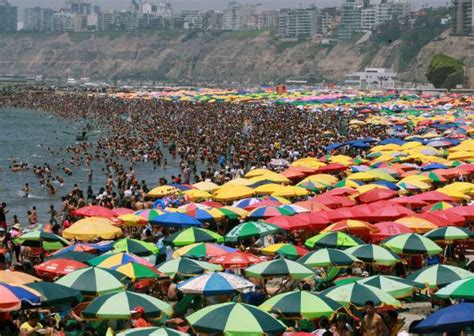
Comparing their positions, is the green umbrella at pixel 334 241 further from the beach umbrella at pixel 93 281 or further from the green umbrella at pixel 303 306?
the beach umbrella at pixel 93 281

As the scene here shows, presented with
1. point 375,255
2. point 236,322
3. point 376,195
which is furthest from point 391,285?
point 376,195

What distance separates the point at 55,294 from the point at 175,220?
6767mm

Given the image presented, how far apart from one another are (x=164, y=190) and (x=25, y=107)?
317ft

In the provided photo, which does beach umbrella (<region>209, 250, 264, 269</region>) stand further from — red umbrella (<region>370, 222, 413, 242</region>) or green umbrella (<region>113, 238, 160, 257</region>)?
red umbrella (<region>370, 222, 413, 242</region>)

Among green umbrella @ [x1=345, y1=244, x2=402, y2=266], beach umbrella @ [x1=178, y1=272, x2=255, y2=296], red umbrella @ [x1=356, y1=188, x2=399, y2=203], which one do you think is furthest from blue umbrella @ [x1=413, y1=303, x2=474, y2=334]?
red umbrella @ [x1=356, y1=188, x2=399, y2=203]

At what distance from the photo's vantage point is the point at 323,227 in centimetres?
1853

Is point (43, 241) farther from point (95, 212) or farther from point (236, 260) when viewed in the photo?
point (236, 260)

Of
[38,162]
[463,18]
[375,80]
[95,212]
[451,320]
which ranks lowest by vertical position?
[38,162]

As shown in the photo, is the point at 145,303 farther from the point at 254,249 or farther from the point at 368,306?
the point at 254,249

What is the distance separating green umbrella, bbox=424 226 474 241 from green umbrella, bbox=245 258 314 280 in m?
3.83

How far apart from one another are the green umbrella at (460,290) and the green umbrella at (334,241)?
4.13 metres

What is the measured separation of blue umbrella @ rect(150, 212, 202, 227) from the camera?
18.6m

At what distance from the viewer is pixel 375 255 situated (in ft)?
48.9

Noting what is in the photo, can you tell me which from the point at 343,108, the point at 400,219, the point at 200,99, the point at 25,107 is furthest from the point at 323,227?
the point at 25,107
